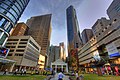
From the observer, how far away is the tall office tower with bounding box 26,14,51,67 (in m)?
140

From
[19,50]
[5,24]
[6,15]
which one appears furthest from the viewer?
[19,50]

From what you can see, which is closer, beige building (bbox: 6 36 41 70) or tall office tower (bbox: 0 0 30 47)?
tall office tower (bbox: 0 0 30 47)

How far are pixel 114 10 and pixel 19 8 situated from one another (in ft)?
248

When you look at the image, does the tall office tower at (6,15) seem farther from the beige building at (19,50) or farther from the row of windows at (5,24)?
the beige building at (19,50)

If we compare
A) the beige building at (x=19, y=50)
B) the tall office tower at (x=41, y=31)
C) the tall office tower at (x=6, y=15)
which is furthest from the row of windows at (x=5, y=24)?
the tall office tower at (x=41, y=31)

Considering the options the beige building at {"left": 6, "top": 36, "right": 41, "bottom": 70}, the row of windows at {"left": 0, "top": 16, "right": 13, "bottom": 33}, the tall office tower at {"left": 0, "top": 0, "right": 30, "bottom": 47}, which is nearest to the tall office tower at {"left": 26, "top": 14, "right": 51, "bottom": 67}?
the beige building at {"left": 6, "top": 36, "right": 41, "bottom": 70}

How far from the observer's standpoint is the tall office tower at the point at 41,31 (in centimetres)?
14038

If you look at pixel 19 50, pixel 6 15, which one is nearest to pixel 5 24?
pixel 6 15

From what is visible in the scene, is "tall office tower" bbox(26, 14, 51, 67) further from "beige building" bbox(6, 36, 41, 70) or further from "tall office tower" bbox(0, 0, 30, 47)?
"tall office tower" bbox(0, 0, 30, 47)

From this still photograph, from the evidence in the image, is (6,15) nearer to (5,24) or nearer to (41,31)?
(5,24)

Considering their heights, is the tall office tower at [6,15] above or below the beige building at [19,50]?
above

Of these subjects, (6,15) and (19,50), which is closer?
(6,15)

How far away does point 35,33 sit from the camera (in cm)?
14538

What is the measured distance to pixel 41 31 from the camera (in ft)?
484
